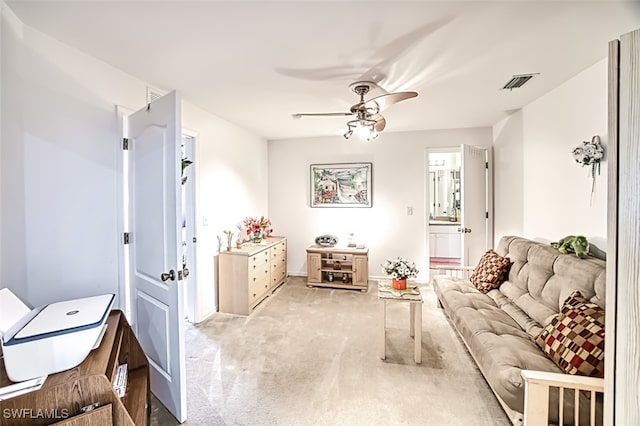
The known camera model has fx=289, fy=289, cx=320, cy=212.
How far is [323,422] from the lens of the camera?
1818mm

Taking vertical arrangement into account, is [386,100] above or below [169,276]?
above

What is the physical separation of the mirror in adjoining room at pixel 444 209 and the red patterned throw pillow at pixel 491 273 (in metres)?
3.06

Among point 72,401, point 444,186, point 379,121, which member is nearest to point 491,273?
point 379,121

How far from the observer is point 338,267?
4.61 m

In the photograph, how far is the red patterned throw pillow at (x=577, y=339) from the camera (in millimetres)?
1481

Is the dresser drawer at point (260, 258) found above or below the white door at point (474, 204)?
below

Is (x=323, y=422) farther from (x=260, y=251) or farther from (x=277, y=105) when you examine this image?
(x=277, y=105)

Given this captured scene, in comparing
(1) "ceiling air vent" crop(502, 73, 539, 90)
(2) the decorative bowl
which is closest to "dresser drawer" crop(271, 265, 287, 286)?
(2) the decorative bowl

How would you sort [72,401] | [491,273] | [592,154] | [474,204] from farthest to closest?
[474,204], [491,273], [592,154], [72,401]

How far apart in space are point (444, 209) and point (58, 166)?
6.80 meters

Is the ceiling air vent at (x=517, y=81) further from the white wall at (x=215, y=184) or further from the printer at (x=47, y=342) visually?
the printer at (x=47, y=342)

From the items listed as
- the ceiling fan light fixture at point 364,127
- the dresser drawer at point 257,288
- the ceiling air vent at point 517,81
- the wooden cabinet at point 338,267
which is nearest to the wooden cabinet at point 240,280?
the dresser drawer at point 257,288

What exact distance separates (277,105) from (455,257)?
5061 millimetres

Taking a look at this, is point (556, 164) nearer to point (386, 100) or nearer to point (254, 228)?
point (386, 100)
